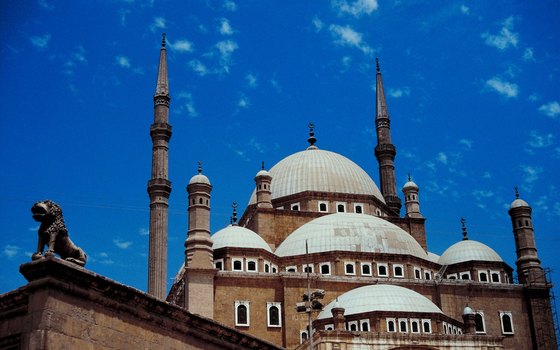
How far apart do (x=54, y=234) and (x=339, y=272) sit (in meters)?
23.8

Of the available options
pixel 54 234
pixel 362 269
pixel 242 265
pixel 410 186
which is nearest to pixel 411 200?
pixel 410 186

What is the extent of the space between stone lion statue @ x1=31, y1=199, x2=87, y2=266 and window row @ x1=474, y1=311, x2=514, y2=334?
83.0ft

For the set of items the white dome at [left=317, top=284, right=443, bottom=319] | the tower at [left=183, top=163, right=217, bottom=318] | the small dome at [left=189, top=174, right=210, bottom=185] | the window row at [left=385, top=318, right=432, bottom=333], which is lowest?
the window row at [left=385, top=318, right=432, bottom=333]

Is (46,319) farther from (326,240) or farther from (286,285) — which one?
(326,240)

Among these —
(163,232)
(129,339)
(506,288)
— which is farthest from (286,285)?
(129,339)

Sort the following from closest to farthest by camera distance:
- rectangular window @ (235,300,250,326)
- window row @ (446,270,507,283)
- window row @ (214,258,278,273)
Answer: rectangular window @ (235,300,250,326)
window row @ (214,258,278,273)
window row @ (446,270,507,283)

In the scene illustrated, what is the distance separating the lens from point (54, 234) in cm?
748

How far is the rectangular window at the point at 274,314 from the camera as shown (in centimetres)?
2881

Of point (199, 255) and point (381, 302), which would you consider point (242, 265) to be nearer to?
point (199, 255)

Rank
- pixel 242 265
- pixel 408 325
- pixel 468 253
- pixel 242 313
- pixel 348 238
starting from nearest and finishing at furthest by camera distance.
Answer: pixel 408 325
pixel 242 313
pixel 242 265
pixel 348 238
pixel 468 253

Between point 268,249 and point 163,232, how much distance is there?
4406 mm

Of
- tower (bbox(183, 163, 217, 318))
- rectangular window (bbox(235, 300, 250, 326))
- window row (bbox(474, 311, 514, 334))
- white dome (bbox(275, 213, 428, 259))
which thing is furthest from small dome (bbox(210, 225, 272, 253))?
window row (bbox(474, 311, 514, 334))

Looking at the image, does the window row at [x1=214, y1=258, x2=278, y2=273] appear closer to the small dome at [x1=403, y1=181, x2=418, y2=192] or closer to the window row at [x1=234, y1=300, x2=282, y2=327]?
the window row at [x1=234, y1=300, x2=282, y2=327]

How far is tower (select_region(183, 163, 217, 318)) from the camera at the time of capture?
2759 cm
